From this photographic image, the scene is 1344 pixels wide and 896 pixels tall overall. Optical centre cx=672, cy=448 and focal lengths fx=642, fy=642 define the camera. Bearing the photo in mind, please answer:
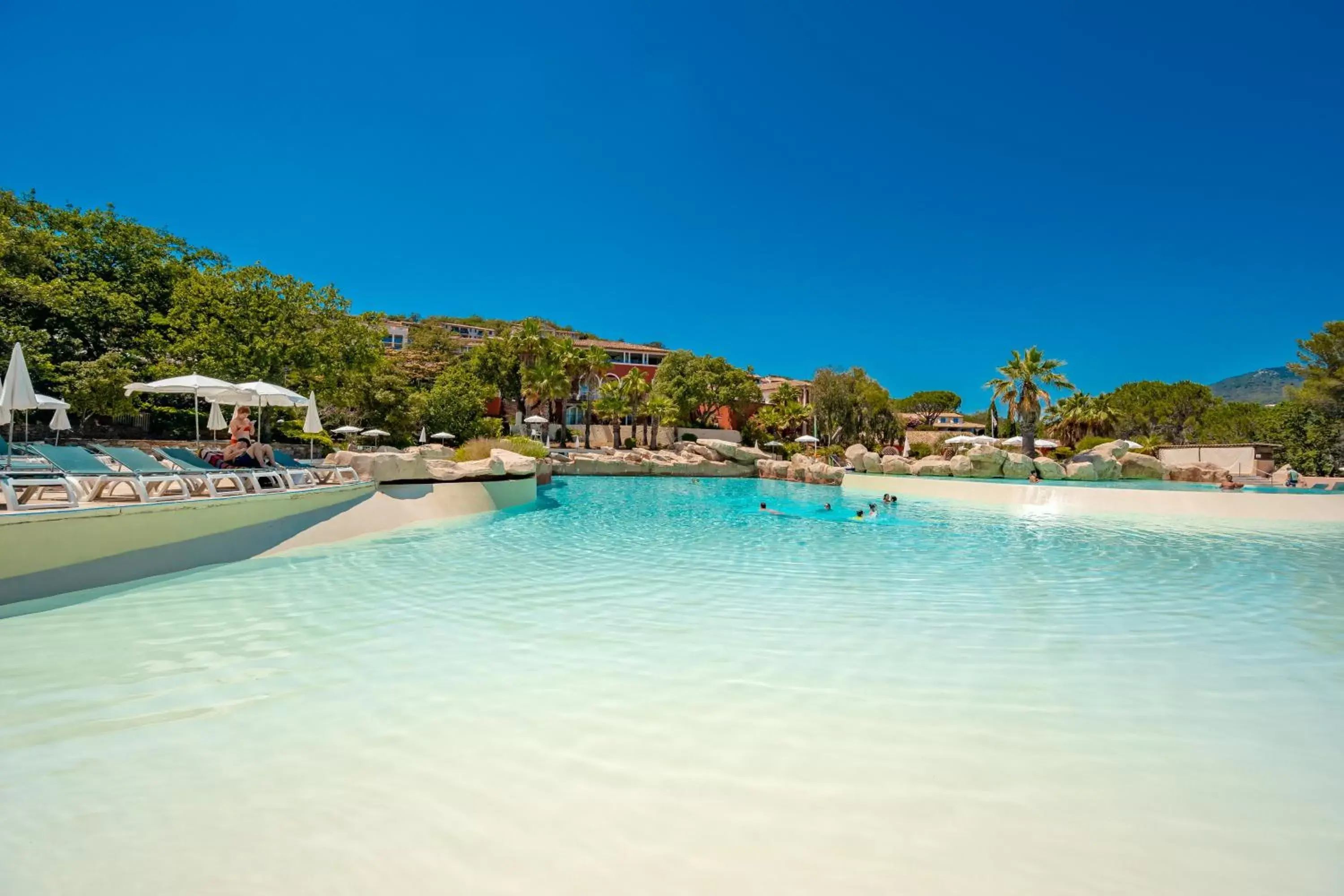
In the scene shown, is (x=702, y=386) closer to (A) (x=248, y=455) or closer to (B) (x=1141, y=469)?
(B) (x=1141, y=469)

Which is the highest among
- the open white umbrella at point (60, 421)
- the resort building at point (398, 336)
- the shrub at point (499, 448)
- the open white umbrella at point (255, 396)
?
the resort building at point (398, 336)

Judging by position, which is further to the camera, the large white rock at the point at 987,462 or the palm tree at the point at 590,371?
the palm tree at the point at 590,371

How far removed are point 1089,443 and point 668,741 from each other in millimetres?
46523

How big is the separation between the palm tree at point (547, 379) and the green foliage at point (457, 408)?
323 cm

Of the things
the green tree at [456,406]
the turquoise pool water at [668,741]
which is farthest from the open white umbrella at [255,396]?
the green tree at [456,406]

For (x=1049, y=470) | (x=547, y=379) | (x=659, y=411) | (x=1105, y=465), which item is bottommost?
(x=1049, y=470)

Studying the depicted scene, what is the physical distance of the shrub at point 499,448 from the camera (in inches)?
926

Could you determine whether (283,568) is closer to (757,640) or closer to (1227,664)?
(757,640)

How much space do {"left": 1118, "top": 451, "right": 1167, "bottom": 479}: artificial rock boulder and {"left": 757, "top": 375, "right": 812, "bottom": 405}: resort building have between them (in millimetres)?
24642

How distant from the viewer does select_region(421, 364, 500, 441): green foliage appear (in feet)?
121

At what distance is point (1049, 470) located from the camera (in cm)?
3172

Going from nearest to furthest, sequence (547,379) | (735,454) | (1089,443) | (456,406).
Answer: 1. (456,406)
2. (735,454)
3. (547,379)
4. (1089,443)

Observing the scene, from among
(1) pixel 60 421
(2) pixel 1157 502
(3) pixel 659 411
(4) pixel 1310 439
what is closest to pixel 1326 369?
(4) pixel 1310 439

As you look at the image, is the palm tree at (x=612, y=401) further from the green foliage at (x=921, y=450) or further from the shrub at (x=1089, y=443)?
the shrub at (x=1089, y=443)
